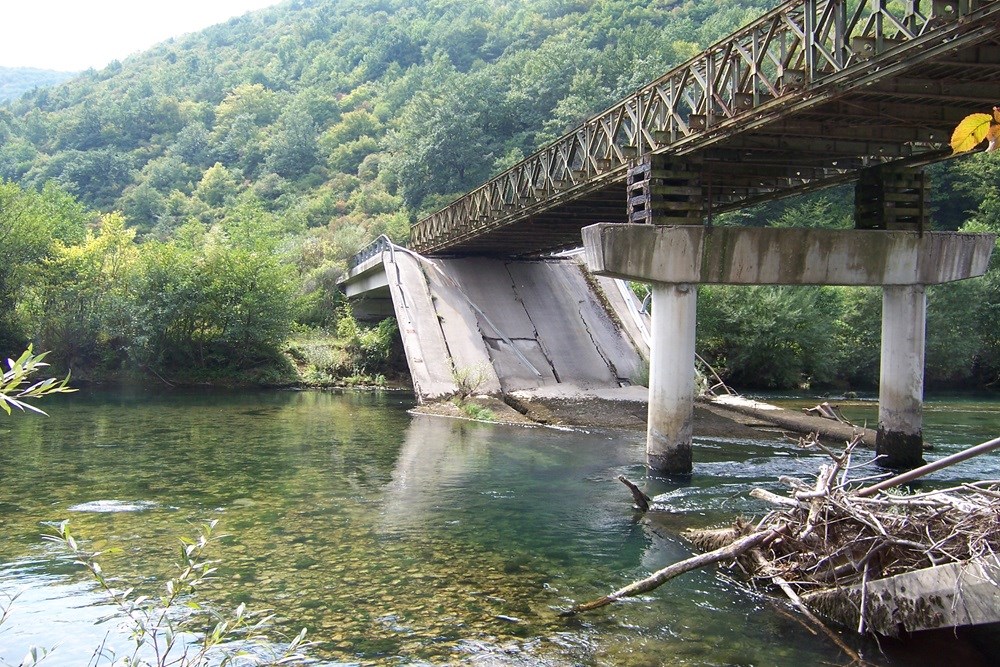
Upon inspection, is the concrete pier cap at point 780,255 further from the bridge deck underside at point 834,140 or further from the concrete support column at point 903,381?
the bridge deck underside at point 834,140

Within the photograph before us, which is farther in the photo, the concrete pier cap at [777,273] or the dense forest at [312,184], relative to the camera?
the dense forest at [312,184]

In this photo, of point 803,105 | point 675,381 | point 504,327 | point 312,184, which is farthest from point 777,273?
point 312,184

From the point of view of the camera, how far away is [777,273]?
15.0 meters

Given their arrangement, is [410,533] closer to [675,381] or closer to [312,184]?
[675,381]

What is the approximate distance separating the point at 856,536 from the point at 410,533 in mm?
5490

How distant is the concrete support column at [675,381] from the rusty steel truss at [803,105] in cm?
239

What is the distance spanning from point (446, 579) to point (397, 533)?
2.02m

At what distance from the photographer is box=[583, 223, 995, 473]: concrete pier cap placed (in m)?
14.5

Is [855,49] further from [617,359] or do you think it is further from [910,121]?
[617,359]

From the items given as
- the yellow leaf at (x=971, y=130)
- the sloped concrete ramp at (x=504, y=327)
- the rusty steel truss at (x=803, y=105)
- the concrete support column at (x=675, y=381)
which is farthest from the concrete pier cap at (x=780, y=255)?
the yellow leaf at (x=971, y=130)

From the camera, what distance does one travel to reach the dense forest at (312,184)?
33219 millimetres

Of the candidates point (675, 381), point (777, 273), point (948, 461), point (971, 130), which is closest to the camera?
point (971, 130)

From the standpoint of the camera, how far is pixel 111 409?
24.8 metres

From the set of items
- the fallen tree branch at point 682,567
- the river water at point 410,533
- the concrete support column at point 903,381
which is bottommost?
the river water at point 410,533
